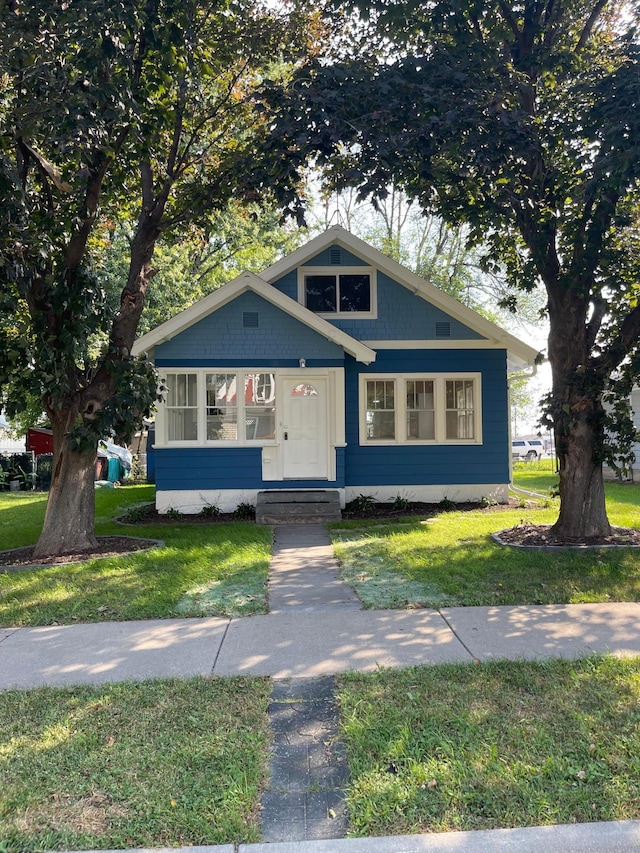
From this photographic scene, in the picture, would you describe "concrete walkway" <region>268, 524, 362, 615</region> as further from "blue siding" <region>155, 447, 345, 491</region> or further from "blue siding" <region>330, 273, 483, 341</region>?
"blue siding" <region>330, 273, 483, 341</region>

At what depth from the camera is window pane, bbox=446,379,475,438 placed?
531 inches

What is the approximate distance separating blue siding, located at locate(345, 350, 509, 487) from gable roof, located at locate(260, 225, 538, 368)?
0.47 metres

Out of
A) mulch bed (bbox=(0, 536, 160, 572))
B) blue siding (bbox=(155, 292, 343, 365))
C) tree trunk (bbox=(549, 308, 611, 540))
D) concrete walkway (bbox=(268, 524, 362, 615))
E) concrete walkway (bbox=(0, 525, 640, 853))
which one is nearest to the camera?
concrete walkway (bbox=(0, 525, 640, 853))

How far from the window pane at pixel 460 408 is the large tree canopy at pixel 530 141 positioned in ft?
13.3

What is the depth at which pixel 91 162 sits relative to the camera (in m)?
7.42

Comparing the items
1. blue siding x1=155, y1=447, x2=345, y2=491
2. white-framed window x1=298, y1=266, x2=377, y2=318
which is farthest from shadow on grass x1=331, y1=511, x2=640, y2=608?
white-framed window x1=298, y1=266, x2=377, y2=318

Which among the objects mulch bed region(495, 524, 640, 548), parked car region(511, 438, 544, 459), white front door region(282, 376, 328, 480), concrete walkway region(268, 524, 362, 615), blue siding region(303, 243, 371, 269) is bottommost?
concrete walkway region(268, 524, 362, 615)

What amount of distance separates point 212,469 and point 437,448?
16.3 feet

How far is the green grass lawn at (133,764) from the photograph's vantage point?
2604 mm

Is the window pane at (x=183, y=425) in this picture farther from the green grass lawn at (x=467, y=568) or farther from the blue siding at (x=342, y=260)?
the blue siding at (x=342, y=260)

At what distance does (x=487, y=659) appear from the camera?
4.40m

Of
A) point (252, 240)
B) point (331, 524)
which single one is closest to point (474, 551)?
point (331, 524)

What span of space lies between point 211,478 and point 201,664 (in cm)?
792

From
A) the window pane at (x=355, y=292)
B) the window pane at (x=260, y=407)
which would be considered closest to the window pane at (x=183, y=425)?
the window pane at (x=260, y=407)
